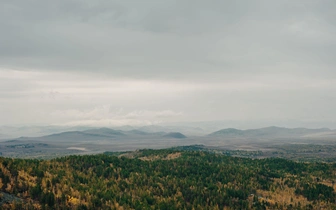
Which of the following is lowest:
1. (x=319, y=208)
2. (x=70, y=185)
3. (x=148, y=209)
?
(x=319, y=208)

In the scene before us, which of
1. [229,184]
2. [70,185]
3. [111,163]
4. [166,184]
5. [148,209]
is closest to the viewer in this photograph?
[148,209]

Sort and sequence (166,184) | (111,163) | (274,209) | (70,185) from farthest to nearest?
(111,163), (166,184), (274,209), (70,185)

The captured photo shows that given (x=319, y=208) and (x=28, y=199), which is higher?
(x=28, y=199)

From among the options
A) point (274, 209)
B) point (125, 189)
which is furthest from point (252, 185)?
point (125, 189)

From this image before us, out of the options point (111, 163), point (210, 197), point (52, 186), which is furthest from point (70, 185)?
point (111, 163)

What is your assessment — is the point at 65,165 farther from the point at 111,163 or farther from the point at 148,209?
the point at 148,209

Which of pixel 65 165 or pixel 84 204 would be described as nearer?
pixel 84 204
